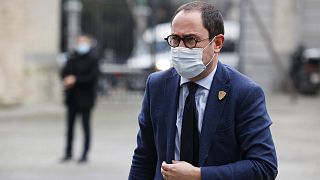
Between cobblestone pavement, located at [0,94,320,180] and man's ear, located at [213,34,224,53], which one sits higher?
man's ear, located at [213,34,224,53]

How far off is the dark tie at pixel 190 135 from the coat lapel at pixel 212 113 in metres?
0.04

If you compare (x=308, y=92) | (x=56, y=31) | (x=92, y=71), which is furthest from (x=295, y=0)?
(x=92, y=71)

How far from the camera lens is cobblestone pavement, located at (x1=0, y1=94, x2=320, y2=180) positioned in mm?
11188

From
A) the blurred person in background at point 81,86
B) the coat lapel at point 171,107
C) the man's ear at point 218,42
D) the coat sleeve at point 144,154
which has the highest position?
the man's ear at point 218,42

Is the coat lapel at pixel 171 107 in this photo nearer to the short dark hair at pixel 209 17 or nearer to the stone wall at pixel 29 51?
the short dark hair at pixel 209 17

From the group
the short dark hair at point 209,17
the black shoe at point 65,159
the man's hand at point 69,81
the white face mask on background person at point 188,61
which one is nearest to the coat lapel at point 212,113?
the white face mask on background person at point 188,61

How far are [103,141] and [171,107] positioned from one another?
10869 millimetres

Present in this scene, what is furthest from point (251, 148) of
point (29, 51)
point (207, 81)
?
point (29, 51)

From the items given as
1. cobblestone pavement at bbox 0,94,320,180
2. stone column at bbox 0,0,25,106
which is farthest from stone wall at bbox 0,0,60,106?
cobblestone pavement at bbox 0,94,320,180

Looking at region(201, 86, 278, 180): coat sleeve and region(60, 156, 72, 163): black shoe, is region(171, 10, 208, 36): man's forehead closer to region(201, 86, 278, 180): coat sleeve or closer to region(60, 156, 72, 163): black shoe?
region(201, 86, 278, 180): coat sleeve

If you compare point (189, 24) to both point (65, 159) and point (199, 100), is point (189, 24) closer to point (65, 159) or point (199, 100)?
point (199, 100)

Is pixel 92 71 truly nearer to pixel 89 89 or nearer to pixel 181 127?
pixel 89 89

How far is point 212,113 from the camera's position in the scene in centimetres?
350

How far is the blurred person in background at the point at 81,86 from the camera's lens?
11906 millimetres
